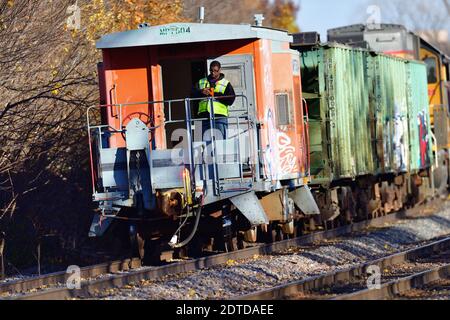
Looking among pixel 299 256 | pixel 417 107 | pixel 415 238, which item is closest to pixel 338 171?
pixel 415 238

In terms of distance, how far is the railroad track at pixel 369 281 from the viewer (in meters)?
10.4

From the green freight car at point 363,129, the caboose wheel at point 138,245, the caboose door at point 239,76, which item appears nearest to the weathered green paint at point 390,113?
the green freight car at point 363,129

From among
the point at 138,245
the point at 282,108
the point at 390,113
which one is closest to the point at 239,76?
the point at 282,108

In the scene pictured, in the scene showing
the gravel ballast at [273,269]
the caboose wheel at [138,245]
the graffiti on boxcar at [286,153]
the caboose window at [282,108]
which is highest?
the caboose window at [282,108]

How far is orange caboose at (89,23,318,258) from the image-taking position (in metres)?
14.2

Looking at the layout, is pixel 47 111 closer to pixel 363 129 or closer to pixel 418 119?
pixel 363 129

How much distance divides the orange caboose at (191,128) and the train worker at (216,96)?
0.14 meters

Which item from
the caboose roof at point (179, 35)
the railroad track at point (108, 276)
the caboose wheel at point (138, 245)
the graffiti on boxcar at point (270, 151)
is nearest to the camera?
the railroad track at point (108, 276)

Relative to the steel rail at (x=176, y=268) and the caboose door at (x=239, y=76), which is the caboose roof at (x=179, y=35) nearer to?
the caboose door at (x=239, y=76)

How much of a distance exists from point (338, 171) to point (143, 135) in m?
5.98

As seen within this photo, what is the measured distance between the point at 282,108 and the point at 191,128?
2.14m

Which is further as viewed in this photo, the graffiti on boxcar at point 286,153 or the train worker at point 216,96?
the graffiti on boxcar at point 286,153

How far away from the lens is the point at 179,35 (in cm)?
1468
